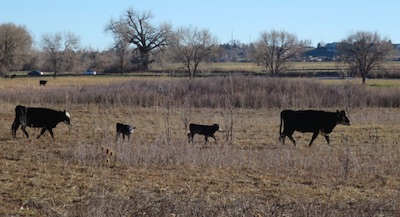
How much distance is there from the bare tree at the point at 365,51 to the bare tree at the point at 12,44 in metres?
49.0

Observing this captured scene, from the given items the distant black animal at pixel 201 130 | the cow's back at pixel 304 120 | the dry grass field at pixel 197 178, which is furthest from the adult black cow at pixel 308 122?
the distant black animal at pixel 201 130

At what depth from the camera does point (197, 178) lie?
1116 centimetres

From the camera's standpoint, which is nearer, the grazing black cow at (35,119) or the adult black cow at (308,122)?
the grazing black cow at (35,119)

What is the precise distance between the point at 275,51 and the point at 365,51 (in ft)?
40.5

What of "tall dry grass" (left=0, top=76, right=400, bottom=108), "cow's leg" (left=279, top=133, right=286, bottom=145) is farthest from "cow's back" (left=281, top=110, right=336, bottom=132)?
"tall dry grass" (left=0, top=76, right=400, bottom=108)

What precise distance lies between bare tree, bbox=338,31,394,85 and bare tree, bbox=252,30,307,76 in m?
7.46

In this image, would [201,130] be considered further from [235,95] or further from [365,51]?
[365,51]

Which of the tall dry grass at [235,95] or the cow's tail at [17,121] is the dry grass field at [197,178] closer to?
the cow's tail at [17,121]

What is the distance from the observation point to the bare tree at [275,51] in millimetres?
70812

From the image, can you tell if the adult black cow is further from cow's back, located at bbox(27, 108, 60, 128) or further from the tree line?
the tree line

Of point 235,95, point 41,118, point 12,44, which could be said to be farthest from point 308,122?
point 12,44

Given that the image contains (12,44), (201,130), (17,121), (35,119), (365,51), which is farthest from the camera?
(12,44)

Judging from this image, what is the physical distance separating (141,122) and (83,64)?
7405 centimetres

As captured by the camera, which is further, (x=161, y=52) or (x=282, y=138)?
(x=161, y=52)
